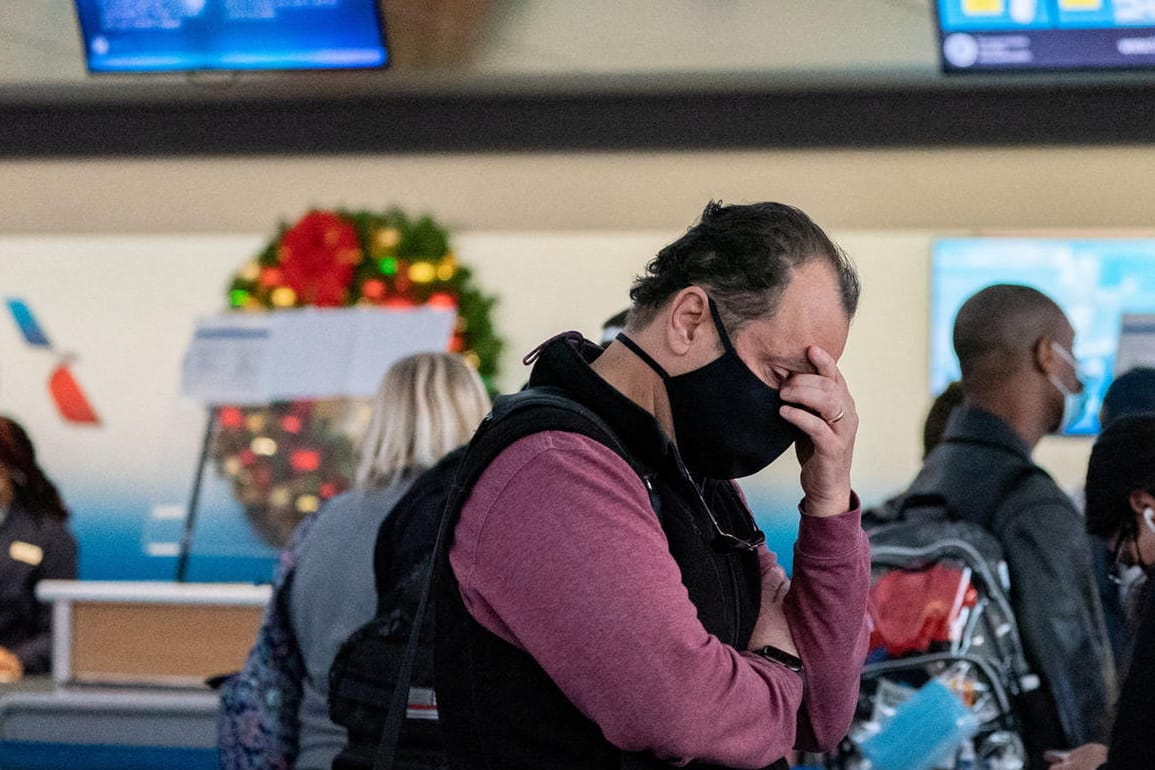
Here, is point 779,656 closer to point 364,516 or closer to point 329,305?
point 364,516

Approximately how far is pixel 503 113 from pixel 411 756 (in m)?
4.04

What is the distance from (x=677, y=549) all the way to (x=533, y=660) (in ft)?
0.56

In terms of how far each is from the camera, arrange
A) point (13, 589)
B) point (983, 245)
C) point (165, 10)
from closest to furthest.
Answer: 1. point (13, 589)
2. point (165, 10)
3. point (983, 245)

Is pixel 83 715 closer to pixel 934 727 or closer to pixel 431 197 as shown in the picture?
pixel 934 727

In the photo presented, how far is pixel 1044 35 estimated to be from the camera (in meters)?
4.55

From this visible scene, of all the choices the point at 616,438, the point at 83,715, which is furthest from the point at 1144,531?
the point at 83,715

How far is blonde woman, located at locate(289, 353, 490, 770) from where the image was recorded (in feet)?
8.52

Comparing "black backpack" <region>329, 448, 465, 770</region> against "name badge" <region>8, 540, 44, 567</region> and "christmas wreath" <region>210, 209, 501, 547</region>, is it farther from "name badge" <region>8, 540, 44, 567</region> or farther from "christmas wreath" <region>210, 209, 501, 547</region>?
"christmas wreath" <region>210, 209, 501, 547</region>

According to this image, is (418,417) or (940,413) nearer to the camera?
(418,417)

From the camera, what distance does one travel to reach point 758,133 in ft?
18.6

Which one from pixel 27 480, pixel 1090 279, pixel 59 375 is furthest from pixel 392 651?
pixel 59 375

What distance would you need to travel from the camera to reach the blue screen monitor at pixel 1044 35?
4504 millimetres

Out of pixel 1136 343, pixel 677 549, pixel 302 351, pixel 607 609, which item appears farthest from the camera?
pixel 302 351

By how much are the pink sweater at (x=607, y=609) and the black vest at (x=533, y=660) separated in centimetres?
3
